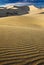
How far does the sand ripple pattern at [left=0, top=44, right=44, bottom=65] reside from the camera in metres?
2.52

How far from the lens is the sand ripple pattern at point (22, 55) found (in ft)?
8.26

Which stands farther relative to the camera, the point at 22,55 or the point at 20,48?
the point at 20,48

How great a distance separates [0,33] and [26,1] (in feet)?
69.3

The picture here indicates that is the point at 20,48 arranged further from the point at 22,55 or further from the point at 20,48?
the point at 22,55

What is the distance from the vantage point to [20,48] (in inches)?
111

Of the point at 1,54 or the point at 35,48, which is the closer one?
the point at 1,54

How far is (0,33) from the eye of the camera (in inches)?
130

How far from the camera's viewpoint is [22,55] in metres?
2.67

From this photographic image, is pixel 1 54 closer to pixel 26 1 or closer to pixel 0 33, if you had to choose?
pixel 0 33

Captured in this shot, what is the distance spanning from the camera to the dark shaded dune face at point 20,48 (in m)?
2.55

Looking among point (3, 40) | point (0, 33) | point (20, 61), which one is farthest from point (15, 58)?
point (0, 33)

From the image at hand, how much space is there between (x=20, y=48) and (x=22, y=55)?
0.58 feet

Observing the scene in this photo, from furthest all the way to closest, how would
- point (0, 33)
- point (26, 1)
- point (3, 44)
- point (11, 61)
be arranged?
point (26, 1)
point (0, 33)
point (3, 44)
point (11, 61)

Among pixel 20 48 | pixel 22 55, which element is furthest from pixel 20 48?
pixel 22 55
